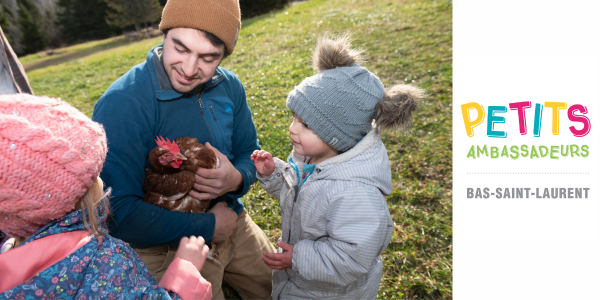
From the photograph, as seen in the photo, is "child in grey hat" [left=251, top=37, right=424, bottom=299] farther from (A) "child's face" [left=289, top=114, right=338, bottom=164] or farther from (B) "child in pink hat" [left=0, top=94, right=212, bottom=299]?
(B) "child in pink hat" [left=0, top=94, right=212, bottom=299]

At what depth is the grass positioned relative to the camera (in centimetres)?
306

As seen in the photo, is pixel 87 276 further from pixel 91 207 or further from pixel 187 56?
pixel 187 56

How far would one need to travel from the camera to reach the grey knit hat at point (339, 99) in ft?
6.15

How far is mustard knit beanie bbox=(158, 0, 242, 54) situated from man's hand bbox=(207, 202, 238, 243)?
1.03 meters

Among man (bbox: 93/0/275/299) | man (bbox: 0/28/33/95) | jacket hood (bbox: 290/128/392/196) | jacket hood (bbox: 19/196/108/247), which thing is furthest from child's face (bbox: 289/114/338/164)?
man (bbox: 0/28/33/95)

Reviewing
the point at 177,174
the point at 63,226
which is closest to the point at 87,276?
the point at 63,226

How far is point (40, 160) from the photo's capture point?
1.11m

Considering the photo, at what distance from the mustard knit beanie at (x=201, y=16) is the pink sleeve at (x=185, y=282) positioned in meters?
1.17

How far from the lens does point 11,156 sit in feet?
3.47

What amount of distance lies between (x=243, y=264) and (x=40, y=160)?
5.54 feet

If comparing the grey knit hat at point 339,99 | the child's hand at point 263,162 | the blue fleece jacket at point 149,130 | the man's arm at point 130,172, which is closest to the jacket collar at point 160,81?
the blue fleece jacket at point 149,130

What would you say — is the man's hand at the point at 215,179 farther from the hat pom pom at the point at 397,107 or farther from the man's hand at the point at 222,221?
the hat pom pom at the point at 397,107
